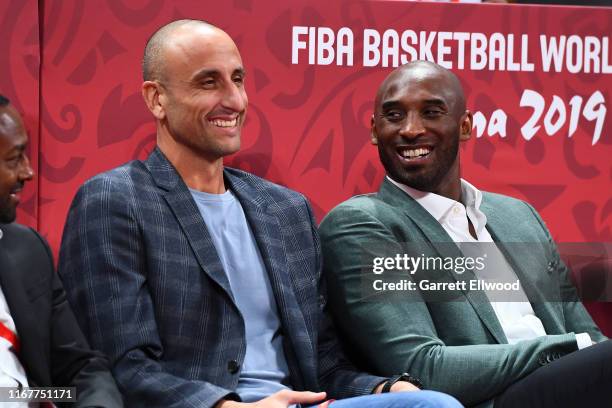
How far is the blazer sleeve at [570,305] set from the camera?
3166 millimetres

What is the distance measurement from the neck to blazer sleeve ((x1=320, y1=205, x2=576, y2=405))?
1.25ft

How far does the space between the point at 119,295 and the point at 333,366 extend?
2.08 feet

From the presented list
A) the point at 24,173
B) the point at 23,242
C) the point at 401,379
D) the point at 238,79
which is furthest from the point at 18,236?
the point at 401,379

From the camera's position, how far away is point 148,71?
9.42ft

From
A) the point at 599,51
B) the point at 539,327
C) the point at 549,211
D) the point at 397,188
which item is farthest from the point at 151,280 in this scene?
the point at 599,51

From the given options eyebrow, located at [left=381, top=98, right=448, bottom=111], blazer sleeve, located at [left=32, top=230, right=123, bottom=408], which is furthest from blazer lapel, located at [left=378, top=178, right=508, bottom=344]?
blazer sleeve, located at [left=32, top=230, right=123, bottom=408]

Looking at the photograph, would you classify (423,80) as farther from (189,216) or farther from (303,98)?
(189,216)

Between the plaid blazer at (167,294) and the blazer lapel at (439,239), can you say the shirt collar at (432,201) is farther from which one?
the plaid blazer at (167,294)

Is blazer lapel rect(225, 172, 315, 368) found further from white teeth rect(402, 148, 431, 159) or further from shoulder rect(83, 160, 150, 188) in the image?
white teeth rect(402, 148, 431, 159)

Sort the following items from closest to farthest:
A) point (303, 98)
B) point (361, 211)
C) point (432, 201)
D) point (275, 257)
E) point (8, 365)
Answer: point (8, 365) → point (275, 257) → point (361, 211) → point (432, 201) → point (303, 98)

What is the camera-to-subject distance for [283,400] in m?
2.42

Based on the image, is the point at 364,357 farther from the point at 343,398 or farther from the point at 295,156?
the point at 295,156

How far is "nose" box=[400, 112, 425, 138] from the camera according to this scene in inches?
121

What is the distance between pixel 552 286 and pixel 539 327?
0.63ft
